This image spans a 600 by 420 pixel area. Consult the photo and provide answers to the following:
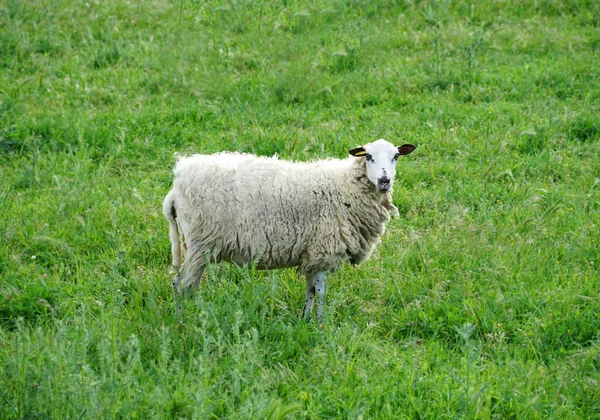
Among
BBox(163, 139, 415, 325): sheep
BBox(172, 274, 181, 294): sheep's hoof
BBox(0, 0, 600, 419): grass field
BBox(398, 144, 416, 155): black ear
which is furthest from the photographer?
BBox(398, 144, 416, 155): black ear

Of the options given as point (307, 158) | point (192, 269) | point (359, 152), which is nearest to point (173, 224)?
point (192, 269)

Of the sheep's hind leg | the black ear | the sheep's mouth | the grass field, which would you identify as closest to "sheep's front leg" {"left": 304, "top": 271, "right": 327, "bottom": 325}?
the sheep's hind leg

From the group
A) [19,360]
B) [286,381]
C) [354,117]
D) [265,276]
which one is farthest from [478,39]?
[19,360]

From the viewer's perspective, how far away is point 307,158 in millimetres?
8391

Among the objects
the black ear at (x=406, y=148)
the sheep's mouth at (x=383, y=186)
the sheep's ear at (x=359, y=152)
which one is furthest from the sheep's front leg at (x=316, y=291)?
the black ear at (x=406, y=148)

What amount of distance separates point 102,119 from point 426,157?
4.04 metres

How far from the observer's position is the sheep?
19.3 ft

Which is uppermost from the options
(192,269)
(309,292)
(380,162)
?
(380,162)

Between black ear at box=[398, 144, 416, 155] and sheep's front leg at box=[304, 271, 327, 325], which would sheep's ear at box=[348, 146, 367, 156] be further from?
sheep's front leg at box=[304, 271, 327, 325]

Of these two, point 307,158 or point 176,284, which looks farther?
point 307,158

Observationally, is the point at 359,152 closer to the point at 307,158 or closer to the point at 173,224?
the point at 173,224

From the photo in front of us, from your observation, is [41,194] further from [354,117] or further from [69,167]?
[354,117]

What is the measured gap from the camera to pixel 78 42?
11562 millimetres

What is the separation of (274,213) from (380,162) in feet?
3.09
